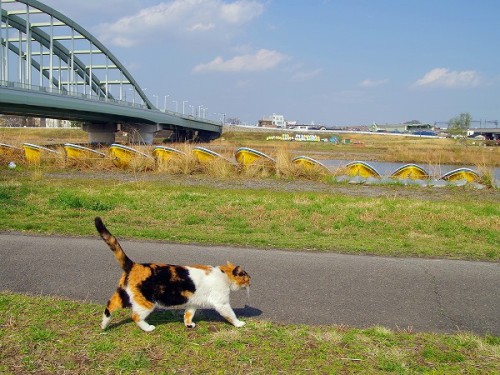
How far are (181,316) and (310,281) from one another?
1.76m

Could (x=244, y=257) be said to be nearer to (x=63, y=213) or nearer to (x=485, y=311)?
(x=485, y=311)

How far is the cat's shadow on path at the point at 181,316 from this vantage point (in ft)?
15.0

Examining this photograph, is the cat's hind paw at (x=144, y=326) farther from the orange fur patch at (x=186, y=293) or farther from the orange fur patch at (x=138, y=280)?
the orange fur patch at (x=186, y=293)

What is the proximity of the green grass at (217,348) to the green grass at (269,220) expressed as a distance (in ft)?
10.7

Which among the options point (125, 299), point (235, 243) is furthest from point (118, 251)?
point (235, 243)

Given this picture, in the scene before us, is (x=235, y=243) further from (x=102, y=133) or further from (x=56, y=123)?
(x=56, y=123)

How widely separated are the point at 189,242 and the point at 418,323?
3888 mm

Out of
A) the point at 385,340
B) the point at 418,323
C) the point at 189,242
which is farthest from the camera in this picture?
the point at 189,242

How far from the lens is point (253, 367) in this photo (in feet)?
12.1

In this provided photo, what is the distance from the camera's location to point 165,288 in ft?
14.4

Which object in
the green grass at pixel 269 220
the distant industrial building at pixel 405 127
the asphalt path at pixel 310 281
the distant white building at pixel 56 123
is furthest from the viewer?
the distant industrial building at pixel 405 127

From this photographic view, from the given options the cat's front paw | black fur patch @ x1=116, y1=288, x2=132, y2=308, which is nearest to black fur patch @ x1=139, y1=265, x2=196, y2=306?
black fur patch @ x1=116, y1=288, x2=132, y2=308

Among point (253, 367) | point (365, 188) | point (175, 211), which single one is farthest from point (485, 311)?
point (365, 188)

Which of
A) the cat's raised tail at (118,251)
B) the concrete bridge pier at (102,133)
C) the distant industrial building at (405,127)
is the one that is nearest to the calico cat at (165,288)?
the cat's raised tail at (118,251)
